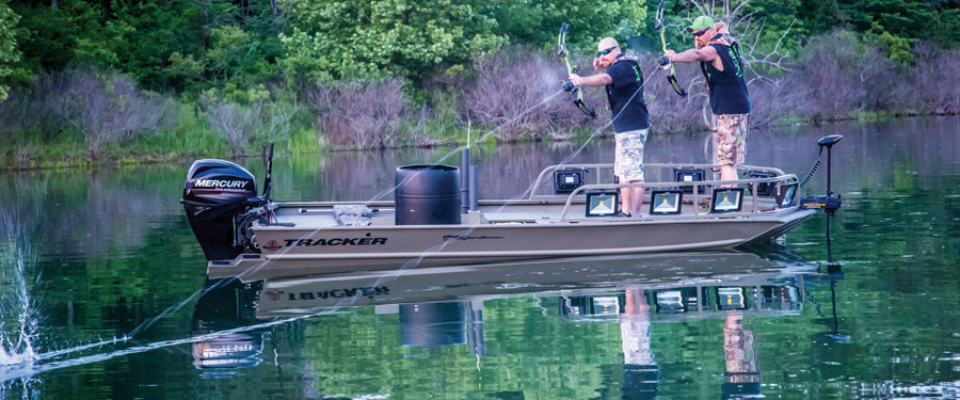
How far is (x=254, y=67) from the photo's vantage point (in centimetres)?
3959

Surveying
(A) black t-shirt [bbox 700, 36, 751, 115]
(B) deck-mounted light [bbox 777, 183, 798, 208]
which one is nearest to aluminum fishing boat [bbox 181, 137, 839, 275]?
(B) deck-mounted light [bbox 777, 183, 798, 208]

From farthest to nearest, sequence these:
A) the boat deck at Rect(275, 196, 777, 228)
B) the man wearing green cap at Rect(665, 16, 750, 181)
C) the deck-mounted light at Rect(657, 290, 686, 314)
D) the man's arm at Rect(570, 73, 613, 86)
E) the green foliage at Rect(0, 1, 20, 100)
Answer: the green foliage at Rect(0, 1, 20, 100) → the man wearing green cap at Rect(665, 16, 750, 181) → the boat deck at Rect(275, 196, 777, 228) → the man's arm at Rect(570, 73, 613, 86) → the deck-mounted light at Rect(657, 290, 686, 314)

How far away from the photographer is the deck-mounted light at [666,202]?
42.2 ft

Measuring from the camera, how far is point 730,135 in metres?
13.8

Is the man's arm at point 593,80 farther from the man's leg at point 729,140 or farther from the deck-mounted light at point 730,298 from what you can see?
the deck-mounted light at point 730,298

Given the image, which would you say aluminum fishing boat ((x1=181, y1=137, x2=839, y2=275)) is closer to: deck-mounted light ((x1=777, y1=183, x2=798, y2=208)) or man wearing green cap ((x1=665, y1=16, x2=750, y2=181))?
deck-mounted light ((x1=777, y1=183, x2=798, y2=208))

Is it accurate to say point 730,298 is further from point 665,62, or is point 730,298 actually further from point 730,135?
point 730,135

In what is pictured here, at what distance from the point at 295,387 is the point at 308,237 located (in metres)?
4.54

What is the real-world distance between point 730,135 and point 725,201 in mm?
1128

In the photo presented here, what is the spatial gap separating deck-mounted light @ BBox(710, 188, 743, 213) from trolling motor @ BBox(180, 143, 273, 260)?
439cm

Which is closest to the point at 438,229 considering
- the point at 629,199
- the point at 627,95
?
the point at 629,199

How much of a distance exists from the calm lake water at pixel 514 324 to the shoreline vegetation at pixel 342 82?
15662mm

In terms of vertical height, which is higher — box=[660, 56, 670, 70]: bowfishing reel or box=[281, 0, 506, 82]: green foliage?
box=[281, 0, 506, 82]: green foliage

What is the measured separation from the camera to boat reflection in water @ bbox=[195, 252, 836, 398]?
9.23 m
